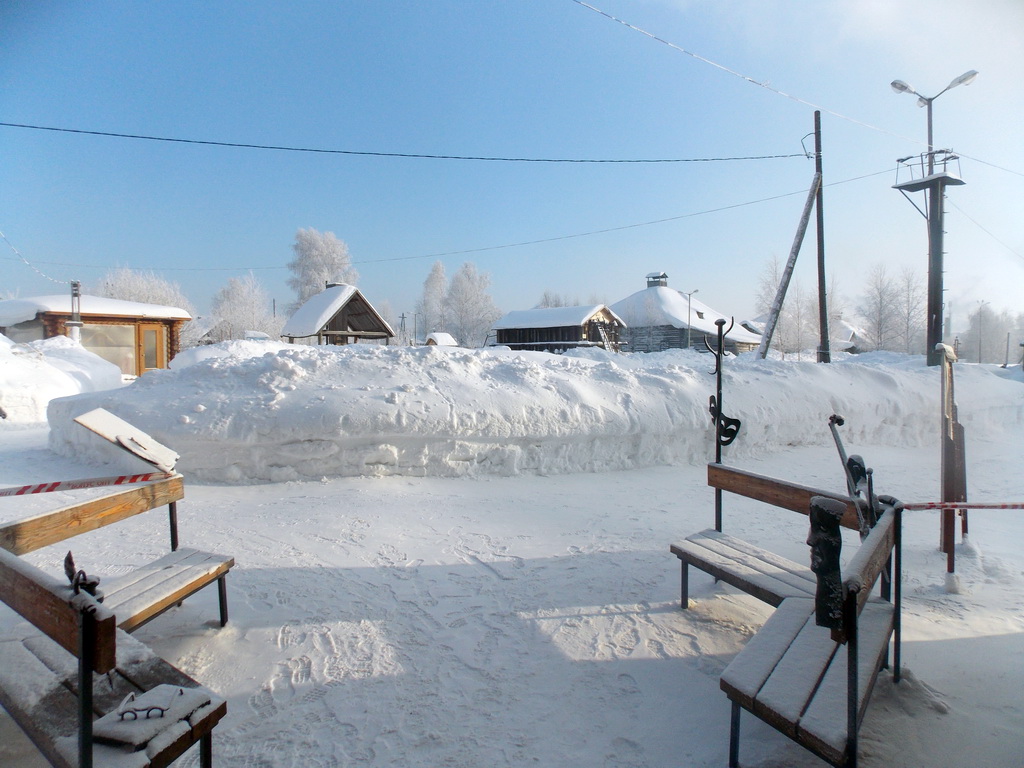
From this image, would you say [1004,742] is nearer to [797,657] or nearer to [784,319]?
[797,657]

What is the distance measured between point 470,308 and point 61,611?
5555cm

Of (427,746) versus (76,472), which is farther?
(76,472)

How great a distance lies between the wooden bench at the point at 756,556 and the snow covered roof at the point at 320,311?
16.1 m

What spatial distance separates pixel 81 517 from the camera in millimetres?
2998

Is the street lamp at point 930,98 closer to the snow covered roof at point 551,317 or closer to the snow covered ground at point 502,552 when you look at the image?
the snow covered ground at point 502,552

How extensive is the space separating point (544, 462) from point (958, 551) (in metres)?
4.28

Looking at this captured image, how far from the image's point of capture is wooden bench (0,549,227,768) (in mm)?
1673

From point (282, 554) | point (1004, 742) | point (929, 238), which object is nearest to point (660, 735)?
point (1004, 742)

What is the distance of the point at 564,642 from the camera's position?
323cm

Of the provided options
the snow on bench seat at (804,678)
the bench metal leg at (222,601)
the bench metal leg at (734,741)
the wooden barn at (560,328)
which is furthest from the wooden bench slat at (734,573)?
the wooden barn at (560,328)

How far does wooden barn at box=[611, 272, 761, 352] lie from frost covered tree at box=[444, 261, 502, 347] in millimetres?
18844

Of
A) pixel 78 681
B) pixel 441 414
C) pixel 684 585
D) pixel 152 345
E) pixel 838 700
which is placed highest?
pixel 152 345

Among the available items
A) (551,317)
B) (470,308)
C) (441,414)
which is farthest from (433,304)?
(441,414)

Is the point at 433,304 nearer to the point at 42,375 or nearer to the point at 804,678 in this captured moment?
the point at 42,375
